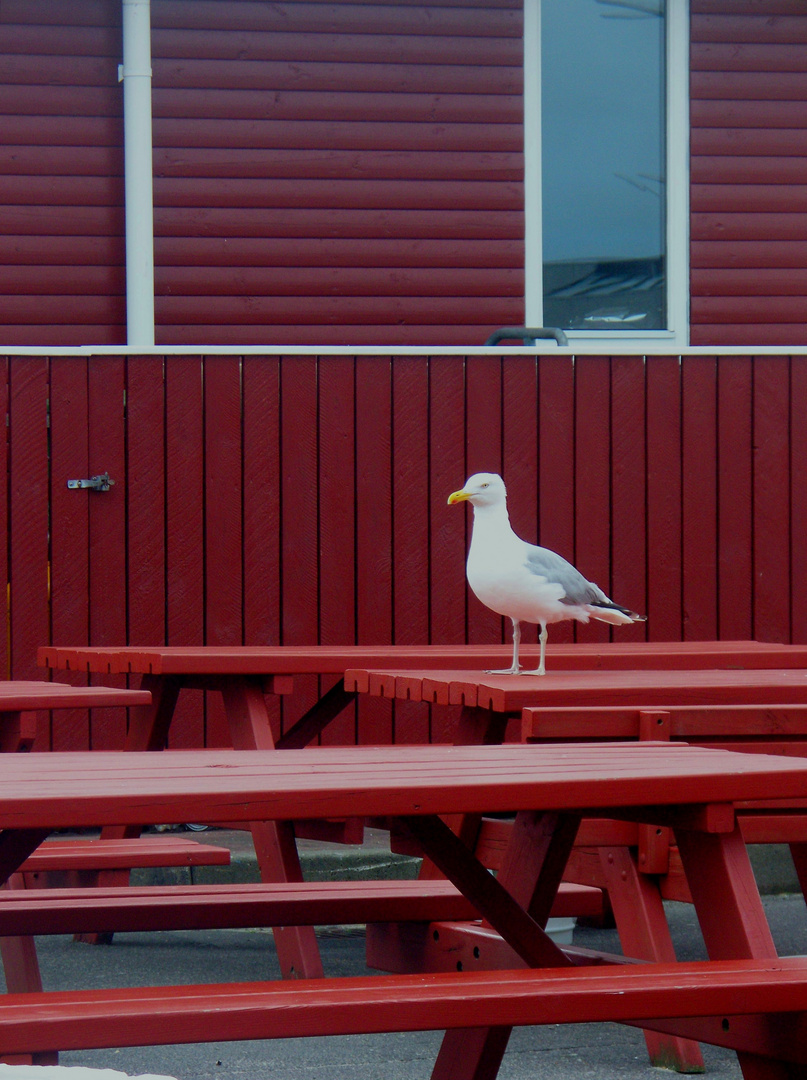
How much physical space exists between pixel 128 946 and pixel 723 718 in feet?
8.00

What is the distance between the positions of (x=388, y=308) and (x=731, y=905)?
209 inches

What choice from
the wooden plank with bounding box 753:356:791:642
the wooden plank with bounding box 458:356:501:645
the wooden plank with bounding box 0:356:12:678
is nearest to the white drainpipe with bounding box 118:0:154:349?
the wooden plank with bounding box 0:356:12:678

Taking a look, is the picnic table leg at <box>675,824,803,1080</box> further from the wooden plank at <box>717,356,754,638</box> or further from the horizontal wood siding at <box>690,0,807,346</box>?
the horizontal wood siding at <box>690,0,807,346</box>

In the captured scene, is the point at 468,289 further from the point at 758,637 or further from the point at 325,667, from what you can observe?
the point at 325,667

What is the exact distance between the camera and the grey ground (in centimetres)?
342

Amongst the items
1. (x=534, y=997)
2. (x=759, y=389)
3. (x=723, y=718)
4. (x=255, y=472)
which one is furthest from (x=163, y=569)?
(x=534, y=997)

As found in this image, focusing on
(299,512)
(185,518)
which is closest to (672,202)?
(299,512)

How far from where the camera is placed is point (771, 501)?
618cm

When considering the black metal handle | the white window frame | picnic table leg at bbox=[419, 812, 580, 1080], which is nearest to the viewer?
picnic table leg at bbox=[419, 812, 580, 1080]

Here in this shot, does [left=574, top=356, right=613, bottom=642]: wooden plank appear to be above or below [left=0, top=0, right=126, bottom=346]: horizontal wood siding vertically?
below

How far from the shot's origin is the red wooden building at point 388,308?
580 cm

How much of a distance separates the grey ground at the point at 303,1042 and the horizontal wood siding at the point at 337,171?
11.0 feet

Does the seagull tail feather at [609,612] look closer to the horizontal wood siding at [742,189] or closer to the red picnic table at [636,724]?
the red picnic table at [636,724]

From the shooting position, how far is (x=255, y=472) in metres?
5.87
